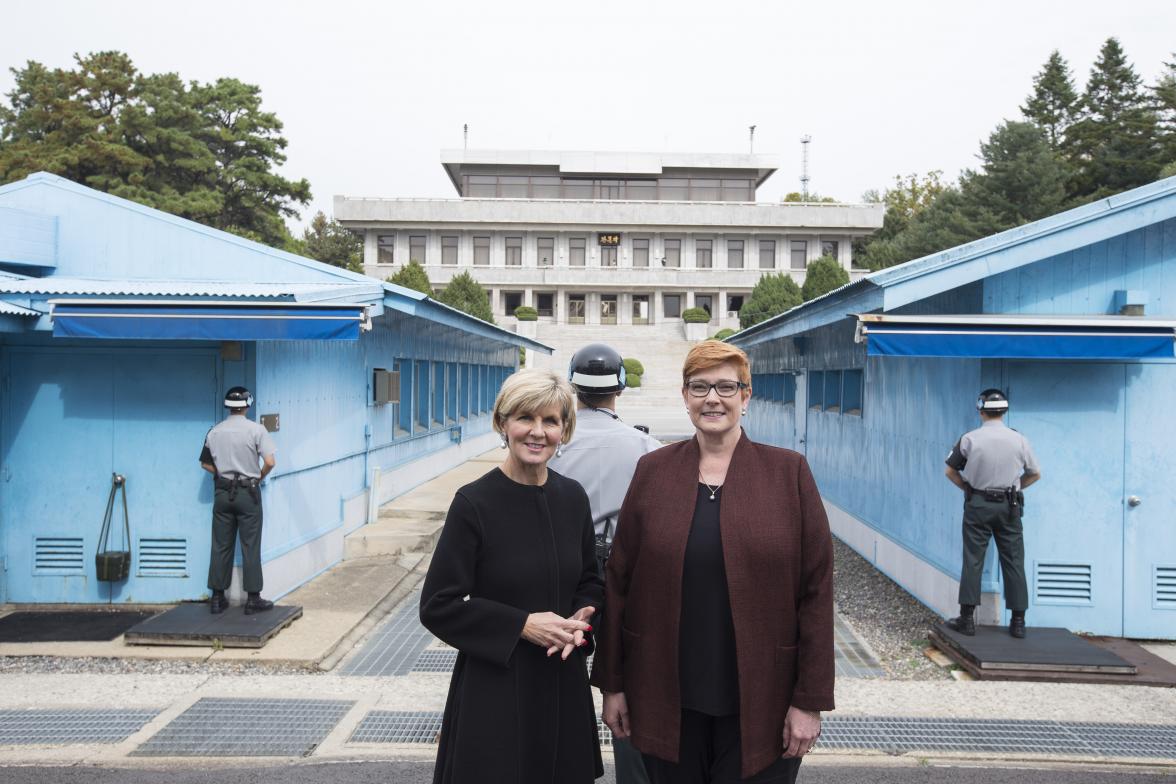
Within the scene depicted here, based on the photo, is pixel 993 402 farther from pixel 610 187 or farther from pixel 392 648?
pixel 610 187

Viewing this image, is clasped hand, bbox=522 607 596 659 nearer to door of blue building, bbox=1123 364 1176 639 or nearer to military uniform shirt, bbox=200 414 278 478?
military uniform shirt, bbox=200 414 278 478

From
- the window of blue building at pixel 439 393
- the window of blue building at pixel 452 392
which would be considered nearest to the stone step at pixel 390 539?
the window of blue building at pixel 439 393

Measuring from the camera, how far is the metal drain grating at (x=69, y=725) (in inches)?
204

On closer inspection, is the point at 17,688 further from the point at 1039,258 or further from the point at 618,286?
the point at 618,286

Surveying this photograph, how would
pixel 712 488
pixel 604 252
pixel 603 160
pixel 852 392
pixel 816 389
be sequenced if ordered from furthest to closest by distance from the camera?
1. pixel 603 160
2. pixel 604 252
3. pixel 816 389
4. pixel 852 392
5. pixel 712 488

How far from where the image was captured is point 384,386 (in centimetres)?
1228

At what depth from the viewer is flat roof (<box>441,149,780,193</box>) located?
6762cm

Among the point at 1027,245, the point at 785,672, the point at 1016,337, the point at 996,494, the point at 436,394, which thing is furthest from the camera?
the point at 436,394

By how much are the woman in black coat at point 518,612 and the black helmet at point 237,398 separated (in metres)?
4.97

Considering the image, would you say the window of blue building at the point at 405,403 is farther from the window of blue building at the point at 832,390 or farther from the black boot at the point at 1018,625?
the black boot at the point at 1018,625

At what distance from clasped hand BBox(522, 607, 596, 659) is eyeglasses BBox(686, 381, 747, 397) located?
882mm

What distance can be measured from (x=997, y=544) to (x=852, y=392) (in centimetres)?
482

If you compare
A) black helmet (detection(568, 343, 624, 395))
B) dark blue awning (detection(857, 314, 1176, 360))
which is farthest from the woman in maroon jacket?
dark blue awning (detection(857, 314, 1176, 360))

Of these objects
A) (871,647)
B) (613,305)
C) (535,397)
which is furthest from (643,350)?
(535,397)
